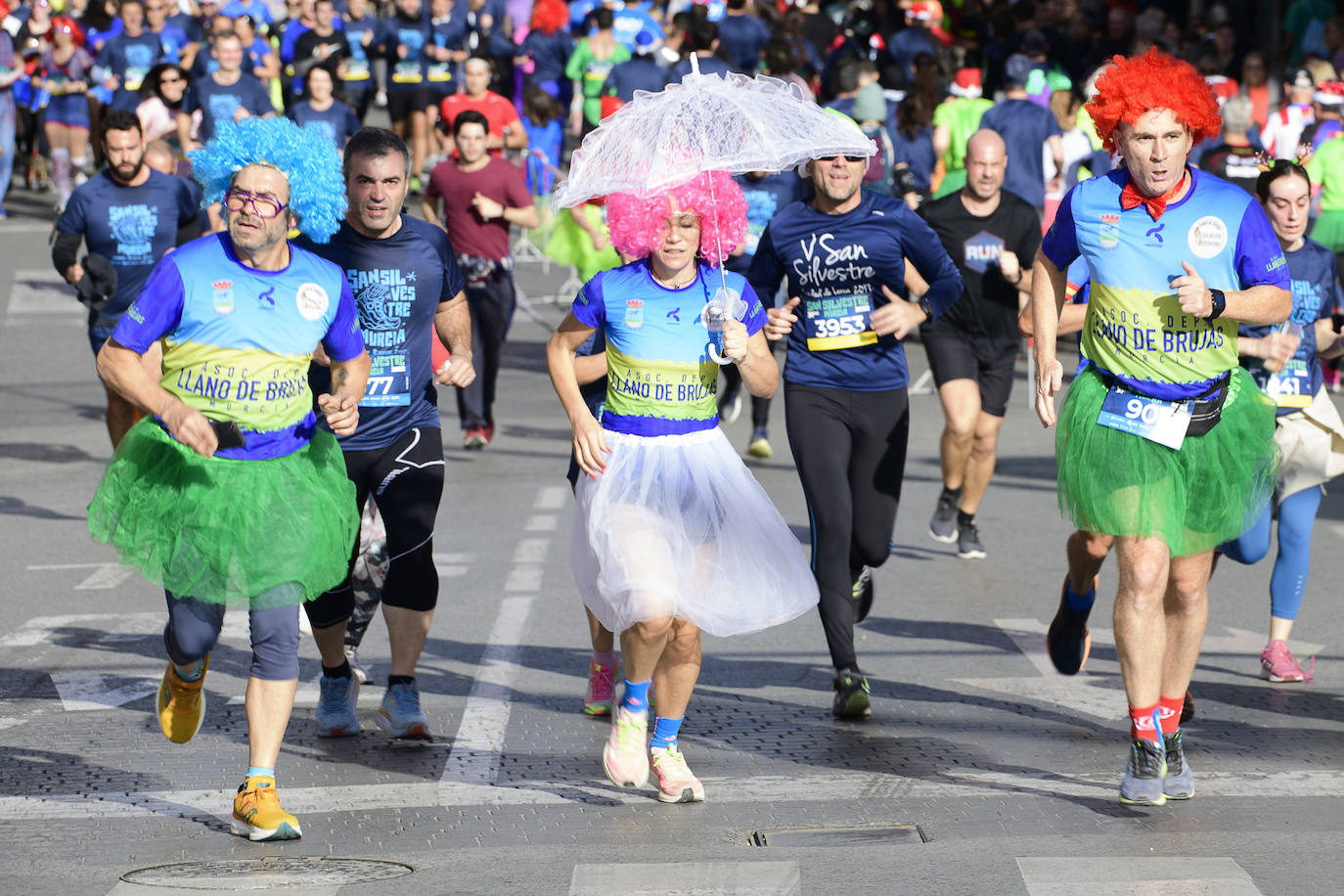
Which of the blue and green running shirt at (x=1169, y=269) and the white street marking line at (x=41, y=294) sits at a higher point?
the blue and green running shirt at (x=1169, y=269)

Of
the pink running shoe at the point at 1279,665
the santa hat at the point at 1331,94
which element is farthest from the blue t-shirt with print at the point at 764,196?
the pink running shoe at the point at 1279,665

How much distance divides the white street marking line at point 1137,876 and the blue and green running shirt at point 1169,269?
4.84 feet

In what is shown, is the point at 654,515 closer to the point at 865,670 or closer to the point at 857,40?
the point at 865,670

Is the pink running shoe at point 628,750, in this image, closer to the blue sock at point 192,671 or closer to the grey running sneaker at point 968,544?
the blue sock at point 192,671

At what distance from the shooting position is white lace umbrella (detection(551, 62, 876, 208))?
6.28 metres

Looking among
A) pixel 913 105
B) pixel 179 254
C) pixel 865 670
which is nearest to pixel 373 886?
pixel 179 254

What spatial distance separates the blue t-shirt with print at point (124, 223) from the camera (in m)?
11.4

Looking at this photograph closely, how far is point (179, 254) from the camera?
5984 millimetres

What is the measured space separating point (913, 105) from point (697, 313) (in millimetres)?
10899

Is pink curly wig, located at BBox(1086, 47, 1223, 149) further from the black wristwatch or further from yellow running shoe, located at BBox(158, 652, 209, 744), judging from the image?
yellow running shoe, located at BBox(158, 652, 209, 744)

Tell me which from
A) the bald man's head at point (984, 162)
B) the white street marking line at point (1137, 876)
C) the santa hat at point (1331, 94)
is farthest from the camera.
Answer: the santa hat at point (1331, 94)

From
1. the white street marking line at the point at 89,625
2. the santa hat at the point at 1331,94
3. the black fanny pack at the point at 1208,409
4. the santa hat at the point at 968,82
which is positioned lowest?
the white street marking line at the point at 89,625

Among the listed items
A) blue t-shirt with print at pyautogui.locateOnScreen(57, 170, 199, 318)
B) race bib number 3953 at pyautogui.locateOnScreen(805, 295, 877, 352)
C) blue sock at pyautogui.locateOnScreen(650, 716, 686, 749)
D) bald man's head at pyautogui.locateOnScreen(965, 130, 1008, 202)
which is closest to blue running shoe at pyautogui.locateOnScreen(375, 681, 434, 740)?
blue sock at pyautogui.locateOnScreen(650, 716, 686, 749)

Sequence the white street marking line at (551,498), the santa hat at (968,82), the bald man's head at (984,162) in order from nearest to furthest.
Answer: the bald man's head at (984,162), the white street marking line at (551,498), the santa hat at (968,82)
